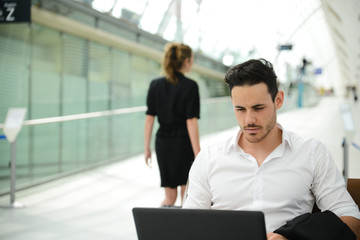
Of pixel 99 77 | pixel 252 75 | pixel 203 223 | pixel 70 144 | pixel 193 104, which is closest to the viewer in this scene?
pixel 203 223

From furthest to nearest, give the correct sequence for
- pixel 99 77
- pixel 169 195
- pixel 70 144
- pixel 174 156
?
pixel 99 77, pixel 70 144, pixel 169 195, pixel 174 156

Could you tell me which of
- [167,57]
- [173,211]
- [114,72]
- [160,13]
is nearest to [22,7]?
[167,57]

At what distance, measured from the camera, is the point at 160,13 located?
15.8 metres

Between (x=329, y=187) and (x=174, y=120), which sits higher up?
(x=174, y=120)

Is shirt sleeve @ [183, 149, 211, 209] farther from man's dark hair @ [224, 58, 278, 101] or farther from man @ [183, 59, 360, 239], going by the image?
man's dark hair @ [224, 58, 278, 101]

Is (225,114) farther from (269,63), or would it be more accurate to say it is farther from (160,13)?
(269,63)

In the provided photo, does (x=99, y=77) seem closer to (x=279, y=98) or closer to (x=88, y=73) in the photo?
(x=88, y=73)

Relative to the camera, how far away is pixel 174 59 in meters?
3.83

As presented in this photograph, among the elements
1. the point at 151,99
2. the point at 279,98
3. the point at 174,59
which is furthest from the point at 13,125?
the point at 279,98

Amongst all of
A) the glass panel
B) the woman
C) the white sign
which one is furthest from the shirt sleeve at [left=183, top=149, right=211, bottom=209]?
the glass panel

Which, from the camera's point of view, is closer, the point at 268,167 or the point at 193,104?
the point at 268,167

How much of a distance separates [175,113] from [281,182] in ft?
6.91

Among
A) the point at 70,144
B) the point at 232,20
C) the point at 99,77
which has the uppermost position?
the point at 232,20

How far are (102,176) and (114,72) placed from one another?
576cm
